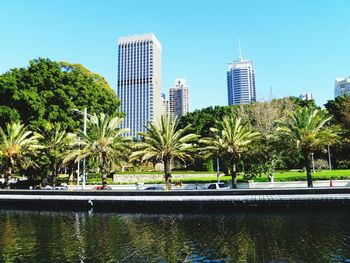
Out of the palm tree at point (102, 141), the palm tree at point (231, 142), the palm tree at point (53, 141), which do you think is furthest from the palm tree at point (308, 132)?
the palm tree at point (53, 141)

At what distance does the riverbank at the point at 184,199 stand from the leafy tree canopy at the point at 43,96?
15.7m

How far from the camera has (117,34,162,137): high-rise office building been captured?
589 ft

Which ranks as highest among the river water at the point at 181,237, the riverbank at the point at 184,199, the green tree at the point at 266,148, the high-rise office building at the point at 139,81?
Result: the high-rise office building at the point at 139,81

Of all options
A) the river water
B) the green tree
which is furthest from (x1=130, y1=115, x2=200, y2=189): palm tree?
the river water

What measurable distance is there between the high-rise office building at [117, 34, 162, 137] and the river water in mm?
155117

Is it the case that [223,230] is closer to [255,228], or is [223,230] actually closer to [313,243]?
[255,228]

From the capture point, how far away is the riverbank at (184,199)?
25.7 meters

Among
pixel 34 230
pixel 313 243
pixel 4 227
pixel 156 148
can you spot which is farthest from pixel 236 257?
pixel 156 148

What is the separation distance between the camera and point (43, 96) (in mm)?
46469

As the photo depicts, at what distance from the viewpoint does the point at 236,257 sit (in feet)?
42.2

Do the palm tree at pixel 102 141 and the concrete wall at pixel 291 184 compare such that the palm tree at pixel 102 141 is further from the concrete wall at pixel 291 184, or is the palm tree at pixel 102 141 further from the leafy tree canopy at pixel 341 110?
A: the leafy tree canopy at pixel 341 110

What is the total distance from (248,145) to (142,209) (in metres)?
14.8

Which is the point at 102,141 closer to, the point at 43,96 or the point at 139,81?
the point at 43,96

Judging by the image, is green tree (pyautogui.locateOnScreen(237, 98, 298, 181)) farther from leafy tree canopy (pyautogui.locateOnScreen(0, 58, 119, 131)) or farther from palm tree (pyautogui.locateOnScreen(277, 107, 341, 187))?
leafy tree canopy (pyautogui.locateOnScreen(0, 58, 119, 131))
